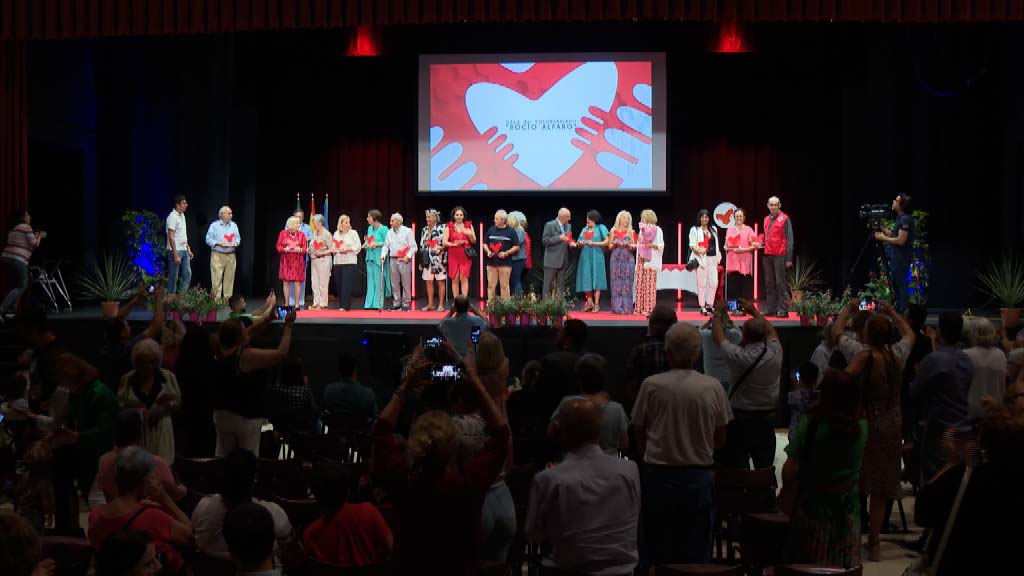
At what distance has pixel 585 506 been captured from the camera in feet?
11.9

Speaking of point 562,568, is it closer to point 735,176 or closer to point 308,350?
point 308,350

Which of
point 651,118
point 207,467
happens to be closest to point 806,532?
point 207,467

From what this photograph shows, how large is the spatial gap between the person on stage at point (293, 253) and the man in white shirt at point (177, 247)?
1255 millimetres

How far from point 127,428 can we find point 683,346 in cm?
229

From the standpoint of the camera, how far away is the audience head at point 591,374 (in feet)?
15.5

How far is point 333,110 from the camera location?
17531 millimetres

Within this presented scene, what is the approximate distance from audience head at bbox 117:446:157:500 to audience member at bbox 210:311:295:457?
76.5 inches

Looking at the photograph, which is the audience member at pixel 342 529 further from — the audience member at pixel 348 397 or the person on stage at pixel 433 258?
the person on stage at pixel 433 258

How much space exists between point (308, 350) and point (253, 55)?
23.5ft

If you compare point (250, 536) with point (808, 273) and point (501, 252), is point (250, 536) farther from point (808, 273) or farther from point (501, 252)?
point (808, 273)

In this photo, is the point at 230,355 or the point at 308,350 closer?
the point at 230,355

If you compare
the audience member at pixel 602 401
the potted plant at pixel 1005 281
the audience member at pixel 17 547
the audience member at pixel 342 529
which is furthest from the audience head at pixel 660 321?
the potted plant at pixel 1005 281

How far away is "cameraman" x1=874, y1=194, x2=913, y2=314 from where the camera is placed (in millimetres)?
12477

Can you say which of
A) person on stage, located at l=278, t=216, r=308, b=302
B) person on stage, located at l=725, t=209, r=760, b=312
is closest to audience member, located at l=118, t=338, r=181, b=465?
person on stage, located at l=278, t=216, r=308, b=302
